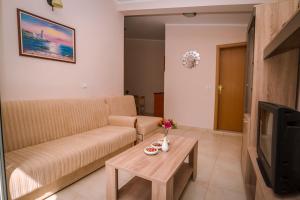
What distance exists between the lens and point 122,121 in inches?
120

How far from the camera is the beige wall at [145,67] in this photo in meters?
6.34

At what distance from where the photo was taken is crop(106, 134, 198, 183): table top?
136 centimetres

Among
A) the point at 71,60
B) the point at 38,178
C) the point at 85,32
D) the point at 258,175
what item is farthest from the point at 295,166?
the point at 85,32

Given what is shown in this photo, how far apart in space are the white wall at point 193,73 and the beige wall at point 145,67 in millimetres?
1707

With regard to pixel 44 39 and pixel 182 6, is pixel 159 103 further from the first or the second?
pixel 44 39

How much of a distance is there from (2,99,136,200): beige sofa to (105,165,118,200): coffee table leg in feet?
1.73

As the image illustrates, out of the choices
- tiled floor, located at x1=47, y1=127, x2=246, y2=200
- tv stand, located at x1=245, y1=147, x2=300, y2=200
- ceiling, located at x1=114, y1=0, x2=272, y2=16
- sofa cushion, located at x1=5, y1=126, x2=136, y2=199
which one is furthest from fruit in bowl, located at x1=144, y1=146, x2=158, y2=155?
ceiling, located at x1=114, y1=0, x2=272, y2=16

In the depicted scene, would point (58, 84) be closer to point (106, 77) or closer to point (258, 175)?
point (106, 77)

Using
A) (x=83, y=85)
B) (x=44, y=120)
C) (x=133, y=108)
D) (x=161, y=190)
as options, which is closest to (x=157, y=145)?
(x=161, y=190)

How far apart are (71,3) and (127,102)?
2.01 meters

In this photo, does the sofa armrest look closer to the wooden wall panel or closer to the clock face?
the wooden wall panel

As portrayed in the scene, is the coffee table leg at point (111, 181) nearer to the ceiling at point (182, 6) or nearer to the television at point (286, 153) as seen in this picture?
the television at point (286, 153)

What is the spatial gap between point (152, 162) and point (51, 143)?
1.28 m

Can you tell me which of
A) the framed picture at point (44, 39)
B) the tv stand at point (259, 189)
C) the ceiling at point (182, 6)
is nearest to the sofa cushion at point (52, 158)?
the framed picture at point (44, 39)
